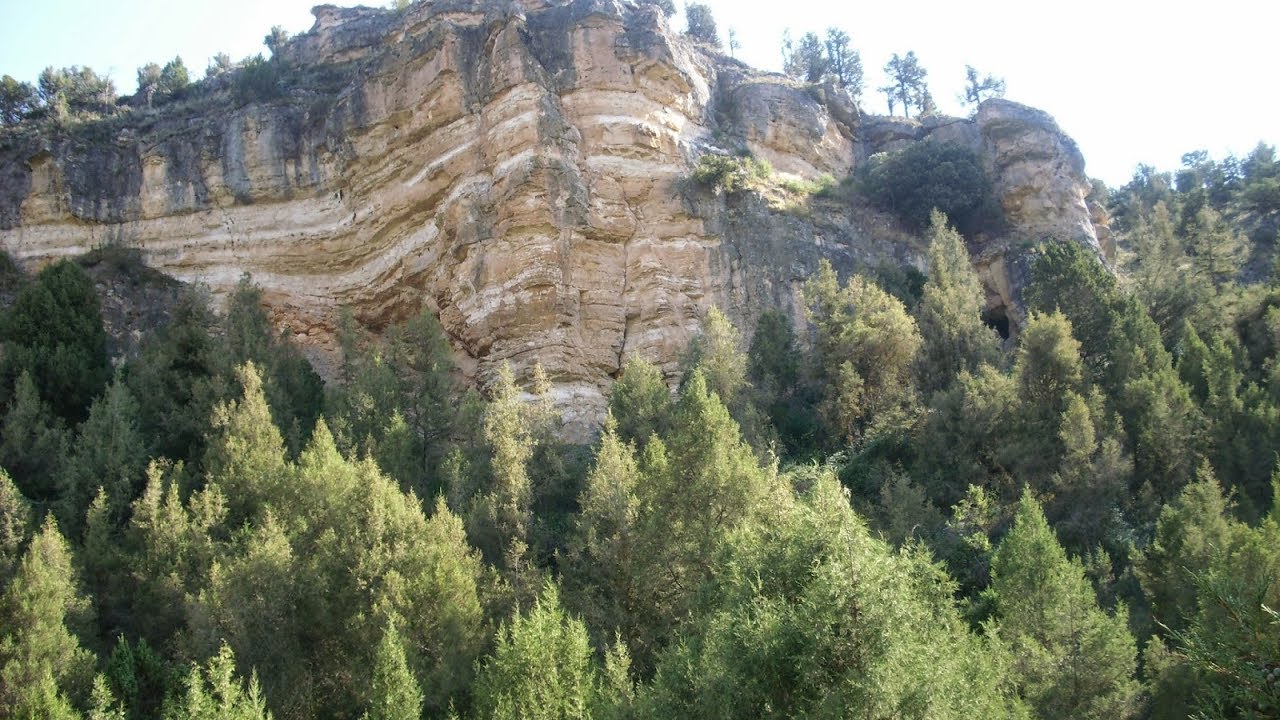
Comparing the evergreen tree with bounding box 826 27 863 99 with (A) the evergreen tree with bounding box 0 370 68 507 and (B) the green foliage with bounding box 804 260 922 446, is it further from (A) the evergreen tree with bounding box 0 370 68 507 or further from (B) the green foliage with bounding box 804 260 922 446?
(A) the evergreen tree with bounding box 0 370 68 507

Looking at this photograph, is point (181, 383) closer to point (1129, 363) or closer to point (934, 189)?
point (1129, 363)

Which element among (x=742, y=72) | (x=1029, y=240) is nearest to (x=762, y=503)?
(x=1029, y=240)

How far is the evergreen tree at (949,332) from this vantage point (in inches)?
1242

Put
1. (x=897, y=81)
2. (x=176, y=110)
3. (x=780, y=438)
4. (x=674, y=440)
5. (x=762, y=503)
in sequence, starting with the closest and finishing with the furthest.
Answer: (x=762, y=503), (x=674, y=440), (x=780, y=438), (x=176, y=110), (x=897, y=81)

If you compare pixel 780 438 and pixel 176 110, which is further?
pixel 176 110

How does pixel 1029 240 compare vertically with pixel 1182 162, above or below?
below

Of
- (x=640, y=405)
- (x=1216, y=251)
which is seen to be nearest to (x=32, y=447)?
(x=640, y=405)

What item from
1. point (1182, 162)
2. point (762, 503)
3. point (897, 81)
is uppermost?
point (897, 81)

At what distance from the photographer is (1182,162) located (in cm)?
6275

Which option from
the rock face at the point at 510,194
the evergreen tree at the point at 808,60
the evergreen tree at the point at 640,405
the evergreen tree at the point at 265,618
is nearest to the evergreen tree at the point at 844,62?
the evergreen tree at the point at 808,60

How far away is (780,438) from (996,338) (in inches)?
317

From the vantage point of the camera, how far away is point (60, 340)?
102 ft

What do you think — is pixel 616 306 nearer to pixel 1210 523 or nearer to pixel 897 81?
pixel 1210 523

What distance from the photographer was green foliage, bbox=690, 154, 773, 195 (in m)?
37.8
